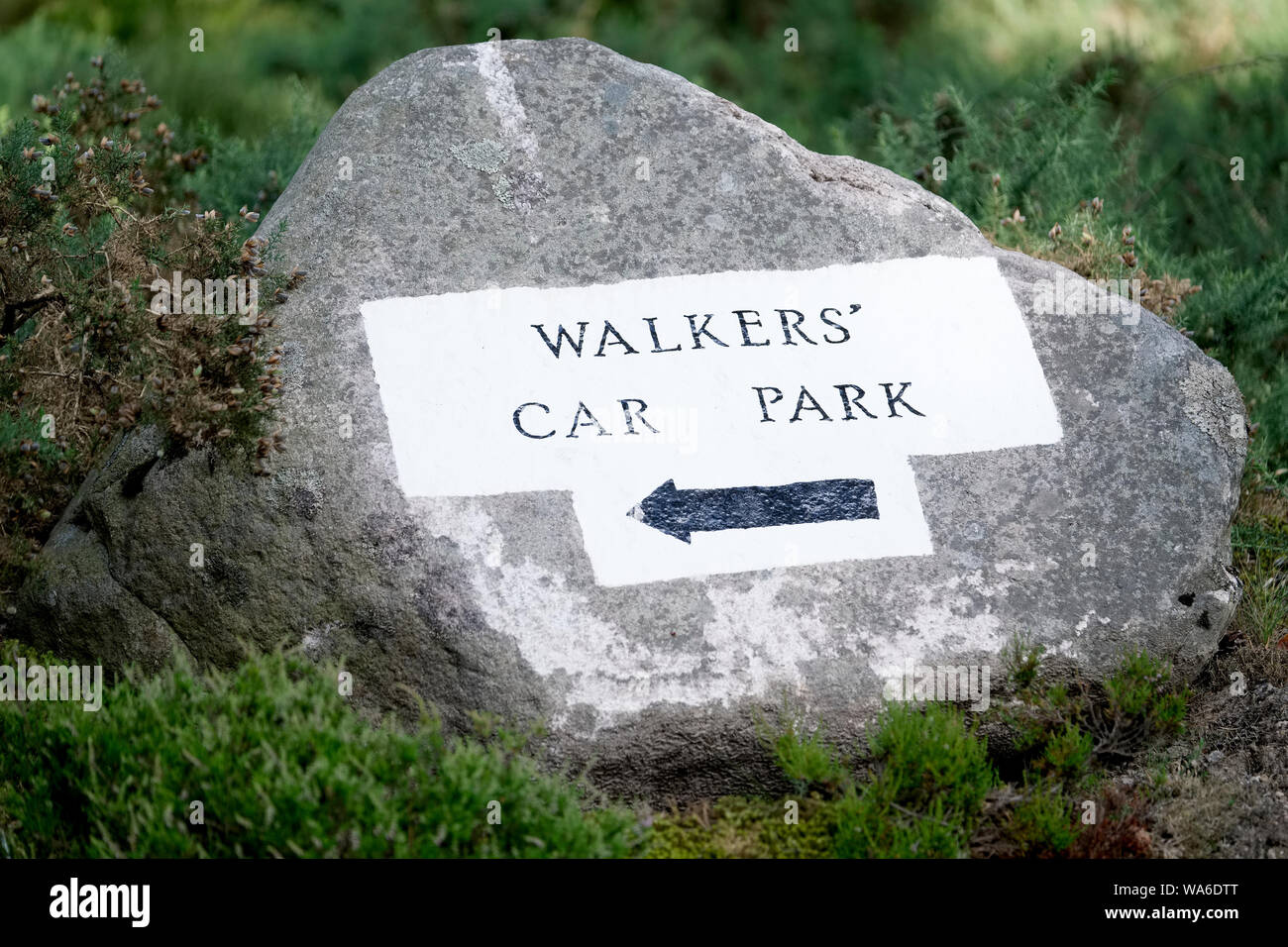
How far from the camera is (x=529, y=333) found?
12.9 ft

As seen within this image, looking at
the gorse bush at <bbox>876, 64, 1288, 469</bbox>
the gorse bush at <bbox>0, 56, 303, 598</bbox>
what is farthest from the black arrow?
the gorse bush at <bbox>876, 64, 1288, 469</bbox>

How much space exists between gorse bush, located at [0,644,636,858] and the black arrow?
31.1 inches

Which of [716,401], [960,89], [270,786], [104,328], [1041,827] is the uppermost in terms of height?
[960,89]

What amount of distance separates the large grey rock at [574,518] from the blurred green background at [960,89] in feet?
4.26

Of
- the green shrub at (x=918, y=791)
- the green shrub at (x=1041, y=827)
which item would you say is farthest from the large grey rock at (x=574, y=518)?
the green shrub at (x=1041, y=827)

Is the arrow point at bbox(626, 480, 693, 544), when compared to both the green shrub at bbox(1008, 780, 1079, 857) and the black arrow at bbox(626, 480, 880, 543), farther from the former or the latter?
the green shrub at bbox(1008, 780, 1079, 857)

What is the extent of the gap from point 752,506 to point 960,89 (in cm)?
448

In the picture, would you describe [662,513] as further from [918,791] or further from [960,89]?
[960,89]

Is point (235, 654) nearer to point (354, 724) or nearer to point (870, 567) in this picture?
point (354, 724)

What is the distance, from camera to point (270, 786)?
286 cm

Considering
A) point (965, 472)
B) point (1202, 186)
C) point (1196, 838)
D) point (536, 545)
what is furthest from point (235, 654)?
point (1202, 186)

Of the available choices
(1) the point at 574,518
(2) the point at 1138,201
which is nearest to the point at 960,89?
(2) the point at 1138,201

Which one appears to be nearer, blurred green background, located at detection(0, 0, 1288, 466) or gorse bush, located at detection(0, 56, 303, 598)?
gorse bush, located at detection(0, 56, 303, 598)

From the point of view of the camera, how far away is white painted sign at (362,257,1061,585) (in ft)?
12.2
